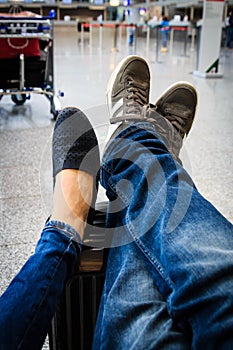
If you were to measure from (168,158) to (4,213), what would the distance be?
2.98 ft

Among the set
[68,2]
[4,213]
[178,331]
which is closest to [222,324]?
[178,331]

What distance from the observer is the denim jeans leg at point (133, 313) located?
57 cm

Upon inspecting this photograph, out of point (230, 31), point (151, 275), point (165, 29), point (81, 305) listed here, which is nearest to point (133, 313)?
point (151, 275)

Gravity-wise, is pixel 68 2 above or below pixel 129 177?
above

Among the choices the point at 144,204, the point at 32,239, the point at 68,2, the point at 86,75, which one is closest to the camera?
the point at 144,204

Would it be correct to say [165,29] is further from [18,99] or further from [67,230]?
[67,230]

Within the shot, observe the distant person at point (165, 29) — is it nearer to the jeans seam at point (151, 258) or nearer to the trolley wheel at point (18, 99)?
the trolley wheel at point (18, 99)

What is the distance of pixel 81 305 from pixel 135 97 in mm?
855

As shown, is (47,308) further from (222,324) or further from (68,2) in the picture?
(68,2)

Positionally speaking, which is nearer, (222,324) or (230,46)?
(222,324)

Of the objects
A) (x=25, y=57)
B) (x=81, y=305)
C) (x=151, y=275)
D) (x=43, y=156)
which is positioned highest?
(x=25, y=57)

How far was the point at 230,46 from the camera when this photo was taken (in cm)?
1166

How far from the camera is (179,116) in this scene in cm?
138

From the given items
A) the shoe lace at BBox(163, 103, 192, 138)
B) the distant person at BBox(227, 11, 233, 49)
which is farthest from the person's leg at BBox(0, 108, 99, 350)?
the distant person at BBox(227, 11, 233, 49)
